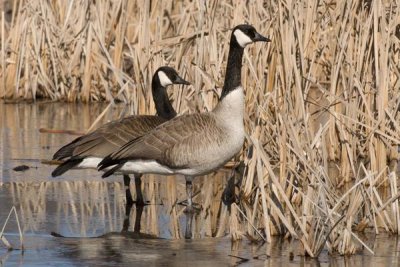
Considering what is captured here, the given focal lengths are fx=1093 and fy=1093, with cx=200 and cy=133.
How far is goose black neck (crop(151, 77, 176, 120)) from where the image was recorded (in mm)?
11148

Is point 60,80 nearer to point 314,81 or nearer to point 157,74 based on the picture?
point 157,74

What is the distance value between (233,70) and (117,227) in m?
1.75

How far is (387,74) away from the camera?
32.8 ft

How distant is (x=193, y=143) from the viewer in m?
9.34

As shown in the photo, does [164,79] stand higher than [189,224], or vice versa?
[164,79]

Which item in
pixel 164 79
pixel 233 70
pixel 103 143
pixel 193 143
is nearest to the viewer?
pixel 193 143

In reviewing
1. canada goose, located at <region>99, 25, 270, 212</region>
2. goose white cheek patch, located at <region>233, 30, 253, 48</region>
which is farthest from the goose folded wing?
goose white cheek patch, located at <region>233, 30, 253, 48</region>

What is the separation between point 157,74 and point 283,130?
288 cm

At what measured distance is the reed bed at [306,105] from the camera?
805 cm

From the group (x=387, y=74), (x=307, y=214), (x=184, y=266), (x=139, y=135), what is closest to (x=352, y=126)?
(x=387, y=74)

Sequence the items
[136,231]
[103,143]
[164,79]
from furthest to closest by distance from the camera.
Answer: [164,79]
[103,143]
[136,231]

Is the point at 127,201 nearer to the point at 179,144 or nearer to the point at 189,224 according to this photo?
the point at 179,144

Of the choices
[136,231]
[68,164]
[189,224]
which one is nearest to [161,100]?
[68,164]

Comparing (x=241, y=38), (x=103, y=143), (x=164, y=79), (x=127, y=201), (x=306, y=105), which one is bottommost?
(x=127, y=201)
